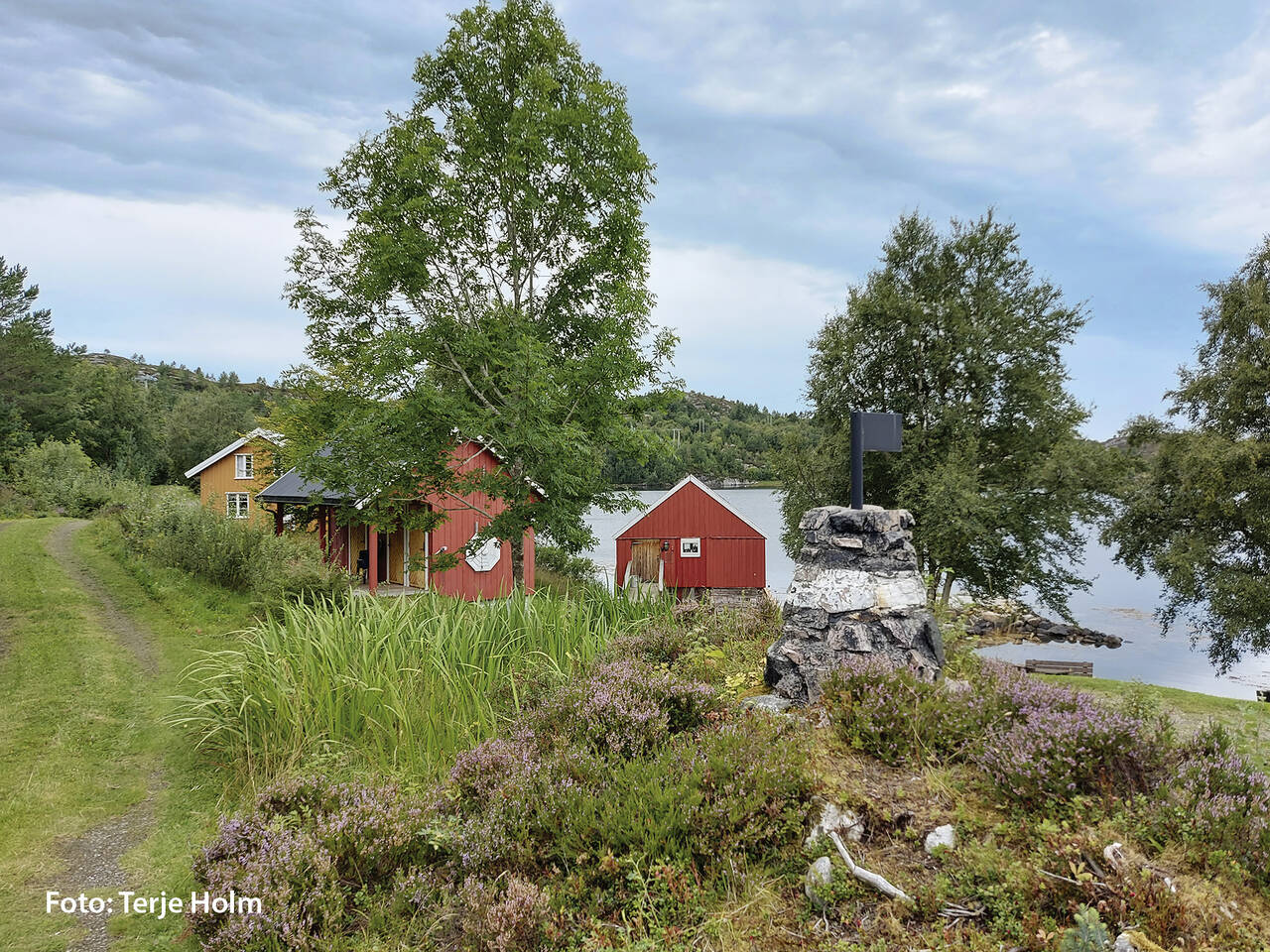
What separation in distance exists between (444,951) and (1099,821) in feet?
9.17

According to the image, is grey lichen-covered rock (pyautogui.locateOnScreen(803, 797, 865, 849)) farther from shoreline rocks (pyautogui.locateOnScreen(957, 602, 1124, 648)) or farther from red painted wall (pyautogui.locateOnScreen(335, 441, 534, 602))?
shoreline rocks (pyautogui.locateOnScreen(957, 602, 1124, 648))

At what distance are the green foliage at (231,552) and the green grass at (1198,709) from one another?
9581 millimetres

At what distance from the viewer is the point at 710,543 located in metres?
23.7

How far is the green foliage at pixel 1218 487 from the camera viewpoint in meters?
15.9

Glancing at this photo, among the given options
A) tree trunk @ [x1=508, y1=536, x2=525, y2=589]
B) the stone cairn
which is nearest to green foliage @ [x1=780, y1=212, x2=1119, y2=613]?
tree trunk @ [x1=508, y1=536, x2=525, y2=589]

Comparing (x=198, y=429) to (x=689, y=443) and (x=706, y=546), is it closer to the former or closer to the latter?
(x=689, y=443)

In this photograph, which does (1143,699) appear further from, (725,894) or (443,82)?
(443,82)

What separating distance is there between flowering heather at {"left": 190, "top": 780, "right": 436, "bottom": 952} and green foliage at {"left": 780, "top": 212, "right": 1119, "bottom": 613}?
52.4 ft

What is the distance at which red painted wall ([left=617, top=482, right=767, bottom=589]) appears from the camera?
23.7m

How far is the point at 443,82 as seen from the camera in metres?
12.2

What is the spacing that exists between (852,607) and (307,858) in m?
3.52

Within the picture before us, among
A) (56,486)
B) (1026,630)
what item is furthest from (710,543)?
(56,486)

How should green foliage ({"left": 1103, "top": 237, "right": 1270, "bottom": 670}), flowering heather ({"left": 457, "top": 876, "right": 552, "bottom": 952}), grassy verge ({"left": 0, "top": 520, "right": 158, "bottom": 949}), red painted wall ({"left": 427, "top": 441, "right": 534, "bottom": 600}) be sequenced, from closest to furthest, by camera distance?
flowering heather ({"left": 457, "top": 876, "right": 552, "bottom": 952}) → grassy verge ({"left": 0, "top": 520, "right": 158, "bottom": 949}) → green foliage ({"left": 1103, "top": 237, "right": 1270, "bottom": 670}) → red painted wall ({"left": 427, "top": 441, "right": 534, "bottom": 600})

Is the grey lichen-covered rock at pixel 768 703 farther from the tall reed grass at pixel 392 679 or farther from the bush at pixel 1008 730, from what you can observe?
the tall reed grass at pixel 392 679
